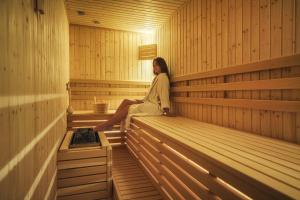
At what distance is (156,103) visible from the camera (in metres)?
3.92

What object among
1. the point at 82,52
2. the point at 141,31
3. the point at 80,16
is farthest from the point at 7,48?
the point at 141,31

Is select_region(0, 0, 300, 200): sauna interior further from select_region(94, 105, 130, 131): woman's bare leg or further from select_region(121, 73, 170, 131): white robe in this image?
select_region(94, 105, 130, 131): woman's bare leg

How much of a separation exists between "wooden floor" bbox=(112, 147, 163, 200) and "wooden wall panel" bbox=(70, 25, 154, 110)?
223cm

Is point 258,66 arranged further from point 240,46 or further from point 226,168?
point 226,168

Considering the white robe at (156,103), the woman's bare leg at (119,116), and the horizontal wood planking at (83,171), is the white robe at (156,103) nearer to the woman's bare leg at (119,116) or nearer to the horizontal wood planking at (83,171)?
the woman's bare leg at (119,116)

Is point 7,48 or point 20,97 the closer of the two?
point 7,48

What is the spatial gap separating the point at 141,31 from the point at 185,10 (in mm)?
1837

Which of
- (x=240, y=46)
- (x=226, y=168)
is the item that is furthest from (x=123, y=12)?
(x=226, y=168)

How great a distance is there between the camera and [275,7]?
6.35 feet

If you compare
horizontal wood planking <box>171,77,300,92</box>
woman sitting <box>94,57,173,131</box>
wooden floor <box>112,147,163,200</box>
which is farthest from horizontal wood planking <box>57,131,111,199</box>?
horizontal wood planking <box>171,77,300,92</box>

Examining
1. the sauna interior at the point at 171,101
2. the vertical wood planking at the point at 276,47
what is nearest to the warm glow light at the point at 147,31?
the sauna interior at the point at 171,101

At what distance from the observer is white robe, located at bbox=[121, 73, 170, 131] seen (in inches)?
146

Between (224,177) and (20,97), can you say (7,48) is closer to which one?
(20,97)

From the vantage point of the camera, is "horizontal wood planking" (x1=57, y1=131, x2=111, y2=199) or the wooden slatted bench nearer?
the wooden slatted bench
